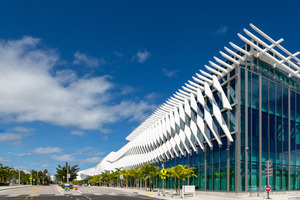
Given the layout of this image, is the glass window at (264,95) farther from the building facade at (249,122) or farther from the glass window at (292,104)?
the glass window at (292,104)

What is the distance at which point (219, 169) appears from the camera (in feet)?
134

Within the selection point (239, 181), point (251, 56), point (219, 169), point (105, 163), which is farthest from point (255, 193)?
point (105, 163)

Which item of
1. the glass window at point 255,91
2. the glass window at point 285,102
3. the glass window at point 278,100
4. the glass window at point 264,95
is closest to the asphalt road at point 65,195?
the glass window at point 255,91

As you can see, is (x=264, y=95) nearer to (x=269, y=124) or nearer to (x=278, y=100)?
(x=278, y=100)

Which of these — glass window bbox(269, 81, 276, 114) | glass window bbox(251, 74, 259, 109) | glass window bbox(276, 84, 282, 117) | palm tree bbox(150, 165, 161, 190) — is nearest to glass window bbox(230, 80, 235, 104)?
glass window bbox(251, 74, 259, 109)

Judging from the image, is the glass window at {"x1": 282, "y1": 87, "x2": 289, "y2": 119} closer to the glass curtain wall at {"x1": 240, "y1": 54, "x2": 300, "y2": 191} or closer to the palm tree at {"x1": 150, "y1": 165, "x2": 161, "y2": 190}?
the glass curtain wall at {"x1": 240, "y1": 54, "x2": 300, "y2": 191}

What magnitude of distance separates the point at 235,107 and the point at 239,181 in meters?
8.41

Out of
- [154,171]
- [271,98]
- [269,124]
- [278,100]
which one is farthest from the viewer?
[154,171]

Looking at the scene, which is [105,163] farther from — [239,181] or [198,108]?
[239,181]

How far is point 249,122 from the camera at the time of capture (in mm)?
38344

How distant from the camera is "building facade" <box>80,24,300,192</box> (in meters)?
37.4

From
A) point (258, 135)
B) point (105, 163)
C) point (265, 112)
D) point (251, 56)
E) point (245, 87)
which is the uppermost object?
point (251, 56)

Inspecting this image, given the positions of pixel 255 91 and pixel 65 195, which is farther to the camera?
pixel 65 195

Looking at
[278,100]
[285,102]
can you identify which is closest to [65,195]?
[278,100]
